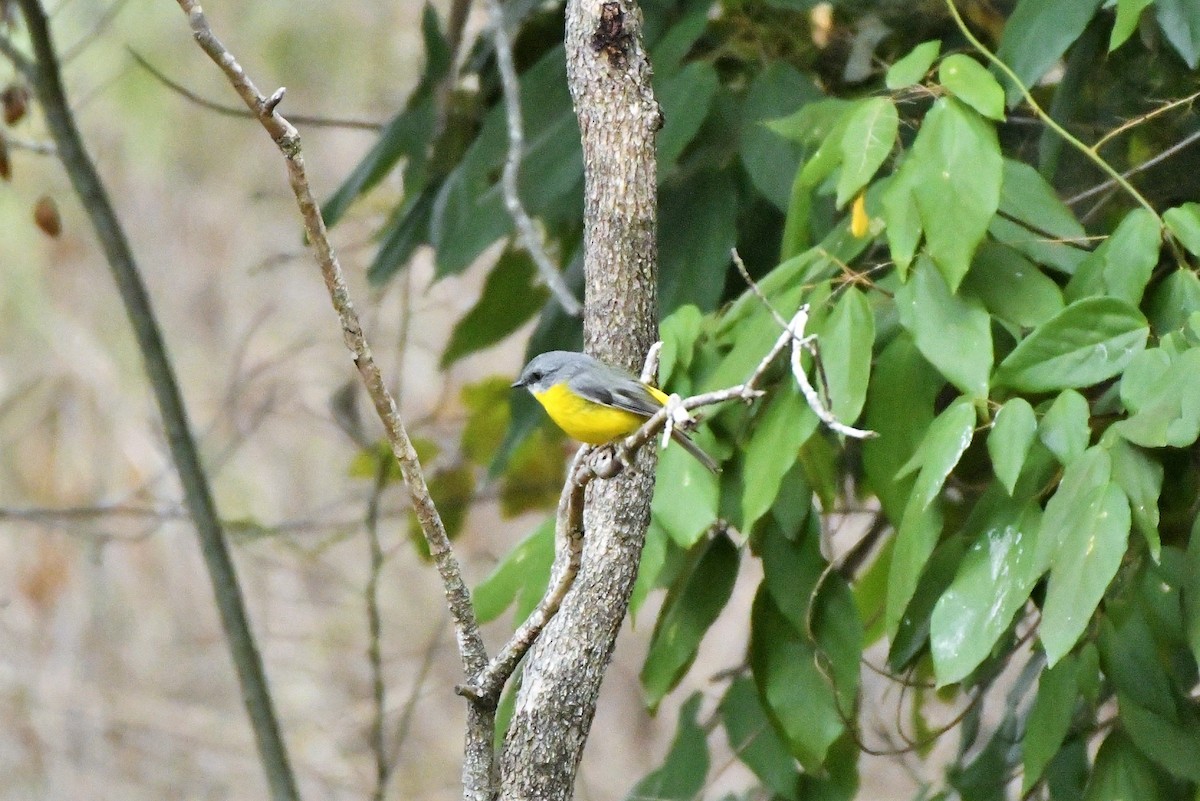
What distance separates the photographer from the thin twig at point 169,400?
3396mm

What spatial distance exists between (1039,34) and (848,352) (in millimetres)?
672

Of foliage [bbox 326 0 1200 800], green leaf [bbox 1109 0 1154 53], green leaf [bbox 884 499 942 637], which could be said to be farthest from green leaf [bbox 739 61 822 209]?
green leaf [bbox 884 499 942 637]

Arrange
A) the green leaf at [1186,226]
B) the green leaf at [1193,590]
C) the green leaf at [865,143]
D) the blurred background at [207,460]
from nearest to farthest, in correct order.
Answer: the green leaf at [1193,590] → the green leaf at [1186,226] → the green leaf at [865,143] → the blurred background at [207,460]

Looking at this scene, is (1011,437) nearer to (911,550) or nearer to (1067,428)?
(1067,428)

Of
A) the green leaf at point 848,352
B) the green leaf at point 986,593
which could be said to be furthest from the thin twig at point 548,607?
the green leaf at point 986,593

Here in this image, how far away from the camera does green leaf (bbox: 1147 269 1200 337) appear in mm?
1767

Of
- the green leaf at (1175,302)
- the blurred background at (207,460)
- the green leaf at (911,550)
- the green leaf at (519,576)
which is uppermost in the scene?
the blurred background at (207,460)

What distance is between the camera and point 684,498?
76.3 inches

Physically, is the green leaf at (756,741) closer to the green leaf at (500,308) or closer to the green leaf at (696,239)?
the green leaf at (696,239)

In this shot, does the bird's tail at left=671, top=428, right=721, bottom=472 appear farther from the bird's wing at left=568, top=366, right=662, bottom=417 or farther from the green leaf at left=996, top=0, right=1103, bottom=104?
the green leaf at left=996, top=0, right=1103, bottom=104

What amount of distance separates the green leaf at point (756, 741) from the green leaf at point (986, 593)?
1.78ft

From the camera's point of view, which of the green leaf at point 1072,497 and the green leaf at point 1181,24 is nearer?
the green leaf at point 1072,497

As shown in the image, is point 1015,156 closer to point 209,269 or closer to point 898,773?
point 898,773

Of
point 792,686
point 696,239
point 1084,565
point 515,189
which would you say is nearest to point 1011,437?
point 1084,565
